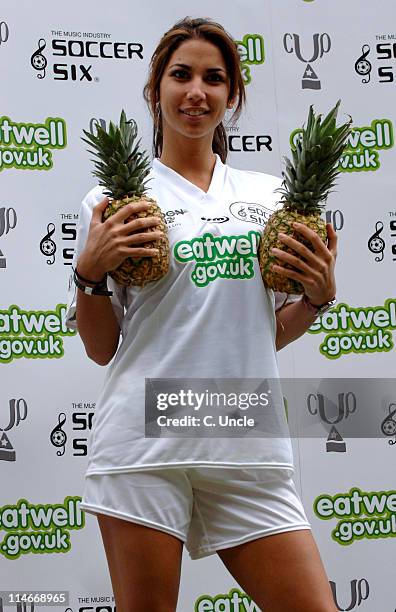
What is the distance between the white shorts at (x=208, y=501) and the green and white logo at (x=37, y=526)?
59.3 inches

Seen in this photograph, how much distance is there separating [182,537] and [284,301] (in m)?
0.66

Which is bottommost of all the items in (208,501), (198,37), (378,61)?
(208,501)

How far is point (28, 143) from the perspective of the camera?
12.2ft

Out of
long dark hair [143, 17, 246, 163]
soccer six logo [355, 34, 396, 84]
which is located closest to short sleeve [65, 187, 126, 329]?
long dark hair [143, 17, 246, 163]

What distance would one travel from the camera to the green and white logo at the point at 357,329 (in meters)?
3.81

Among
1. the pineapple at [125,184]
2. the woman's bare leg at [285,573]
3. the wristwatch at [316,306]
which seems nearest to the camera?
the woman's bare leg at [285,573]

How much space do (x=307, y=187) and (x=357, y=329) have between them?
5.57 feet

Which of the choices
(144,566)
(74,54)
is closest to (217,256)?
(144,566)

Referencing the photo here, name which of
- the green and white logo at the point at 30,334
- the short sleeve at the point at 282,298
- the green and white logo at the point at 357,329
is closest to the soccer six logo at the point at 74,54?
the green and white logo at the point at 30,334

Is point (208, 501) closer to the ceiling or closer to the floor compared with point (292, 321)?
closer to the floor

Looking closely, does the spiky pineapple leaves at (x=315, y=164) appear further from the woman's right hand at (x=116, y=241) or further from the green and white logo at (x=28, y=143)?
the green and white logo at (x=28, y=143)

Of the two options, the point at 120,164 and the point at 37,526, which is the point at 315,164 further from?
the point at 37,526

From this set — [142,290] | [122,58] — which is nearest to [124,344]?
[142,290]

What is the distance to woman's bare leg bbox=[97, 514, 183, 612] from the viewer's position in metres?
2.06
